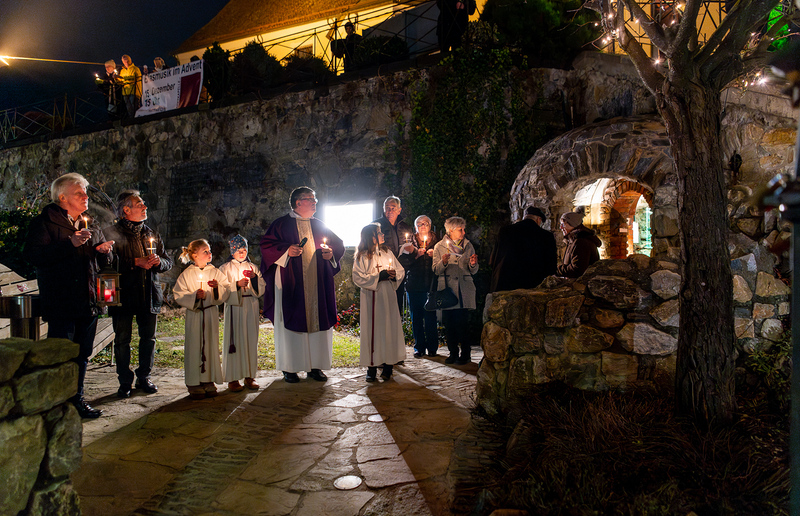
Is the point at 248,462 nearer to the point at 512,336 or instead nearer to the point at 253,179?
the point at 512,336

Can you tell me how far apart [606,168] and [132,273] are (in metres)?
5.92

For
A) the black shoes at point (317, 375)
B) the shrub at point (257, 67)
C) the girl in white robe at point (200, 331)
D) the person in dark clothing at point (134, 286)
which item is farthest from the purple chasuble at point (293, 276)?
the shrub at point (257, 67)

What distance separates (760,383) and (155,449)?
160 inches

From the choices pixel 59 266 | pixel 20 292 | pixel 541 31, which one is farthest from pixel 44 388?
pixel 541 31

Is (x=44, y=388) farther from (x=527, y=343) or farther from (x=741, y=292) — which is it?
(x=741, y=292)

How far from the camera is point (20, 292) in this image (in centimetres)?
483

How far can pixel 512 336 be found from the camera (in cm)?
362

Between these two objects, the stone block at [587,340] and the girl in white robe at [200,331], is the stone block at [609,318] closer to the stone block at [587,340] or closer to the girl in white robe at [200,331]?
the stone block at [587,340]

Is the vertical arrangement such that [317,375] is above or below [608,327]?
below

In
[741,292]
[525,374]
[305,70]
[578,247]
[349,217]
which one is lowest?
[525,374]

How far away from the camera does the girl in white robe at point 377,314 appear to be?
5164 mm

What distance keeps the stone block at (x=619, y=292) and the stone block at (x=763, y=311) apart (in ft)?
2.37

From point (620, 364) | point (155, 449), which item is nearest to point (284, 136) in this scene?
point (155, 449)

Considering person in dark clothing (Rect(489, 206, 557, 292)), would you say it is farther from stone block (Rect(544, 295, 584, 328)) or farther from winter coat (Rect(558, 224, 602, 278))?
stone block (Rect(544, 295, 584, 328))
